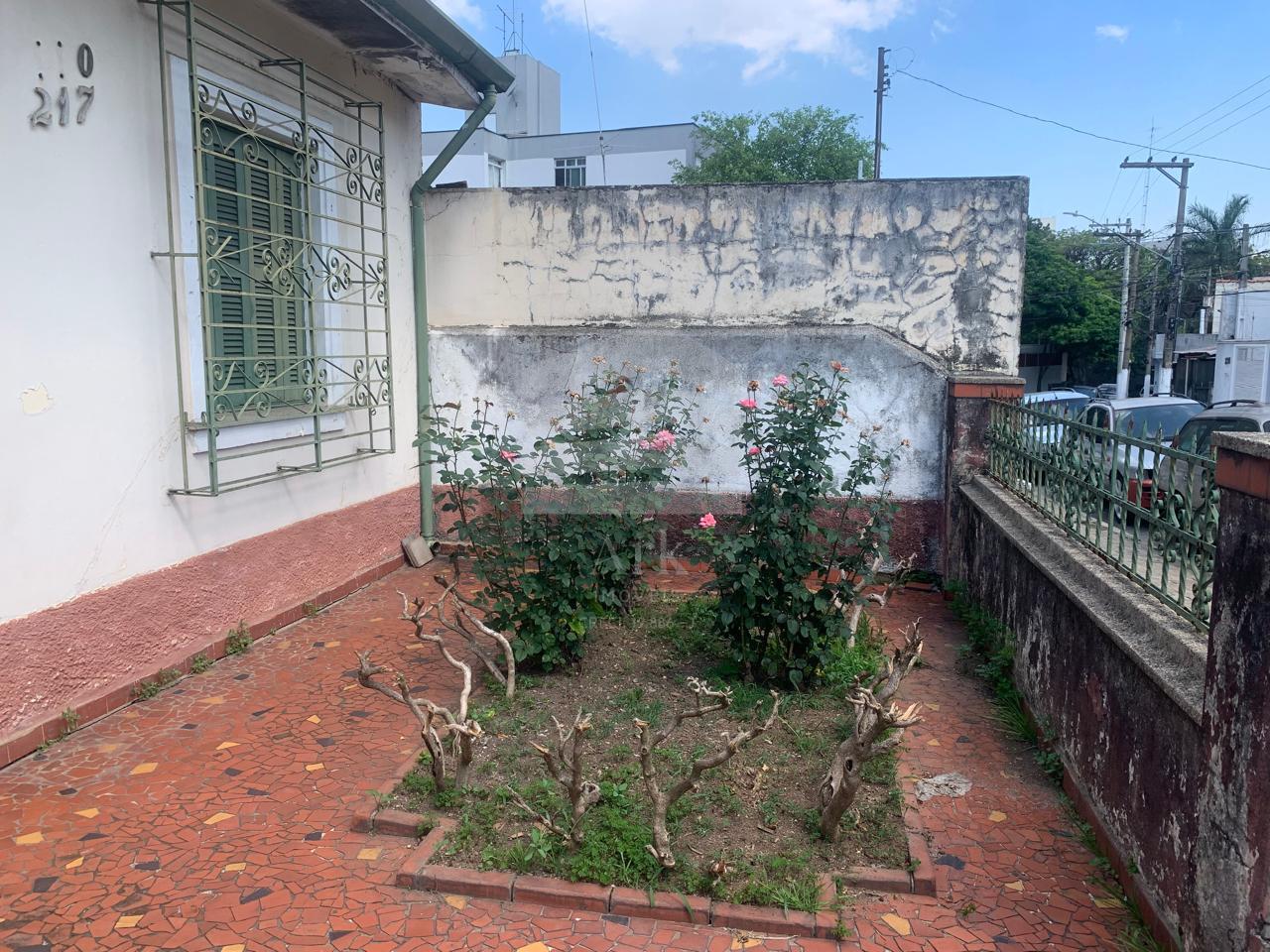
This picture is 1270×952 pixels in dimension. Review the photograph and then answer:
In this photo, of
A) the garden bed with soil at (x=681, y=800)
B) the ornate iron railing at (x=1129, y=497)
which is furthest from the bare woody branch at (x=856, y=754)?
the ornate iron railing at (x=1129, y=497)

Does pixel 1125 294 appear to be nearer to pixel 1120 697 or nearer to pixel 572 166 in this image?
pixel 572 166

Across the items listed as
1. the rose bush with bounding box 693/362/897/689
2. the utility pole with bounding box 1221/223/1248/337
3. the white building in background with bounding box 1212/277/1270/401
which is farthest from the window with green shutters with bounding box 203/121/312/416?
the utility pole with bounding box 1221/223/1248/337

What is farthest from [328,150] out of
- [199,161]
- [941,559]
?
[941,559]

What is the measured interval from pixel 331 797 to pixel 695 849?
1436mm

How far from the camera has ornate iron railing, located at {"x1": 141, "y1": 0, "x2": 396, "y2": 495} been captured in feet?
15.9

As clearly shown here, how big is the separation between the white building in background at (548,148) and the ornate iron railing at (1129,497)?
32.2 metres

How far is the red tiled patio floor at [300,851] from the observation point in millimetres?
2881

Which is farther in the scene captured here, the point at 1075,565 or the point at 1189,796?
the point at 1075,565

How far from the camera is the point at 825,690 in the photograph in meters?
4.77

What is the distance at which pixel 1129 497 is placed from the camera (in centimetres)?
380

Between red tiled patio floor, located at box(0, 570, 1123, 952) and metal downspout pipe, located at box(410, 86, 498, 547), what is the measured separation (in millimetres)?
2869

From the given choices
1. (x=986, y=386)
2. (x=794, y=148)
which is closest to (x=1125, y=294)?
(x=794, y=148)

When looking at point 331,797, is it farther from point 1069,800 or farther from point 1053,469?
point 1053,469

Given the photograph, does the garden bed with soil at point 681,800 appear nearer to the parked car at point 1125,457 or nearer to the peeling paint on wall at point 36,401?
the parked car at point 1125,457
